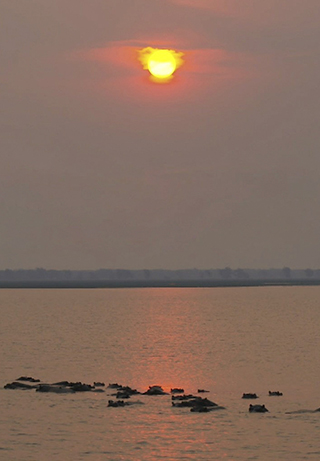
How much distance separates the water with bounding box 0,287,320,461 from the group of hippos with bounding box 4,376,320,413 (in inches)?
29.5

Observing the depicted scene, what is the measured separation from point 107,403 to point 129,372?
17.6m

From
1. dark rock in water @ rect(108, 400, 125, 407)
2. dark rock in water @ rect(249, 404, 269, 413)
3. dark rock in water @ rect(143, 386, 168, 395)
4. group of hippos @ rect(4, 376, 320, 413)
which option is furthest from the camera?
dark rock in water @ rect(143, 386, 168, 395)

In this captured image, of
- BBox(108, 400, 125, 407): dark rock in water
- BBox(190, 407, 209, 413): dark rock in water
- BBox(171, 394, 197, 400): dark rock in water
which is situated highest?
BBox(171, 394, 197, 400): dark rock in water

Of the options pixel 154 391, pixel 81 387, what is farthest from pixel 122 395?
pixel 81 387

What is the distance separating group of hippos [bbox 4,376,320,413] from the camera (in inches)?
2028

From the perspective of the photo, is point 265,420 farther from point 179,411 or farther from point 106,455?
point 106,455

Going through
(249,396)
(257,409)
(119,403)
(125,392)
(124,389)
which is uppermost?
(124,389)

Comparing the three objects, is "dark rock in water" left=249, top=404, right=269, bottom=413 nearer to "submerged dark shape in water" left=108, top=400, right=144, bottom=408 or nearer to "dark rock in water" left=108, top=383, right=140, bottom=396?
"submerged dark shape in water" left=108, top=400, right=144, bottom=408

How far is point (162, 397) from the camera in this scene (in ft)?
184

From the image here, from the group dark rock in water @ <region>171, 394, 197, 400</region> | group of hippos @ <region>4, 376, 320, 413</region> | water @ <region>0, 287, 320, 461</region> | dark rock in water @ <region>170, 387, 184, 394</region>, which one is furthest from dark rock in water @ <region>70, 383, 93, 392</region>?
dark rock in water @ <region>171, 394, 197, 400</region>

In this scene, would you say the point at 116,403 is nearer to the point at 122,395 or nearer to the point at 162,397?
the point at 122,395

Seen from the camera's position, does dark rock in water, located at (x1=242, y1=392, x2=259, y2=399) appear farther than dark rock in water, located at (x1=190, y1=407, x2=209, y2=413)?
Yes

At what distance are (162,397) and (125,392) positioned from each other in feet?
8.50

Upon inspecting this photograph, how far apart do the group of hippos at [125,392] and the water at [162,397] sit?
2.46 ft
